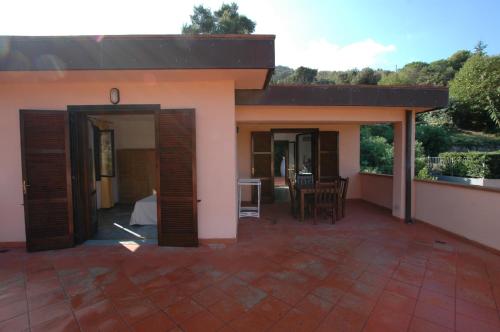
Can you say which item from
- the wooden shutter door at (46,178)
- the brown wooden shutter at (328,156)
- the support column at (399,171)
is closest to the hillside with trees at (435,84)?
the brown wooden shutter at (328,156)

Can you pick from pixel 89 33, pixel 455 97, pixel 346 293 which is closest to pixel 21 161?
pixel 89 33

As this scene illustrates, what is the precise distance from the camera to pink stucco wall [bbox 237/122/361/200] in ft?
22.5

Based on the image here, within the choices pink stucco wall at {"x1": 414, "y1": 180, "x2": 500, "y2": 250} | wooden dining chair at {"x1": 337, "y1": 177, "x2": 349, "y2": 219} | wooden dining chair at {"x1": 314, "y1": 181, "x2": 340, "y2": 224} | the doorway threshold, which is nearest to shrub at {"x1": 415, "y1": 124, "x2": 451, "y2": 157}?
pink stucco wall at {"x1": 414, "y1": 180, "x2": 500, "y2": 250}

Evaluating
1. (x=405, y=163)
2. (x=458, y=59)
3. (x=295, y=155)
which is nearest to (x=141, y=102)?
(x=405, y=163)

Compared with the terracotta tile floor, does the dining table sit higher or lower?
higher

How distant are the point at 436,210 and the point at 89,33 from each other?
6073 millimetres

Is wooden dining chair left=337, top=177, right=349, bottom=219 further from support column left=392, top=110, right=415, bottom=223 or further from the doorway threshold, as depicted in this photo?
the doorway threshold

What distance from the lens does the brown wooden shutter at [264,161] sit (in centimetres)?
677

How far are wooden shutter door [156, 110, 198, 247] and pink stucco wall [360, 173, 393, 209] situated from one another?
489 cm

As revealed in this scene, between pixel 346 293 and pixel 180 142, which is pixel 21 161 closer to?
pixel 180 142

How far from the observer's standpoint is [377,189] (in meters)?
6.38

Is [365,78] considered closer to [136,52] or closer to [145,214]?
[145,214]

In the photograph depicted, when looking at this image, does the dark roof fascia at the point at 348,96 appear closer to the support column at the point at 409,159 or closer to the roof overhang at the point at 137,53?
the support column at the point at 409,159

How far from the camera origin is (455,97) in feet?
81.8
